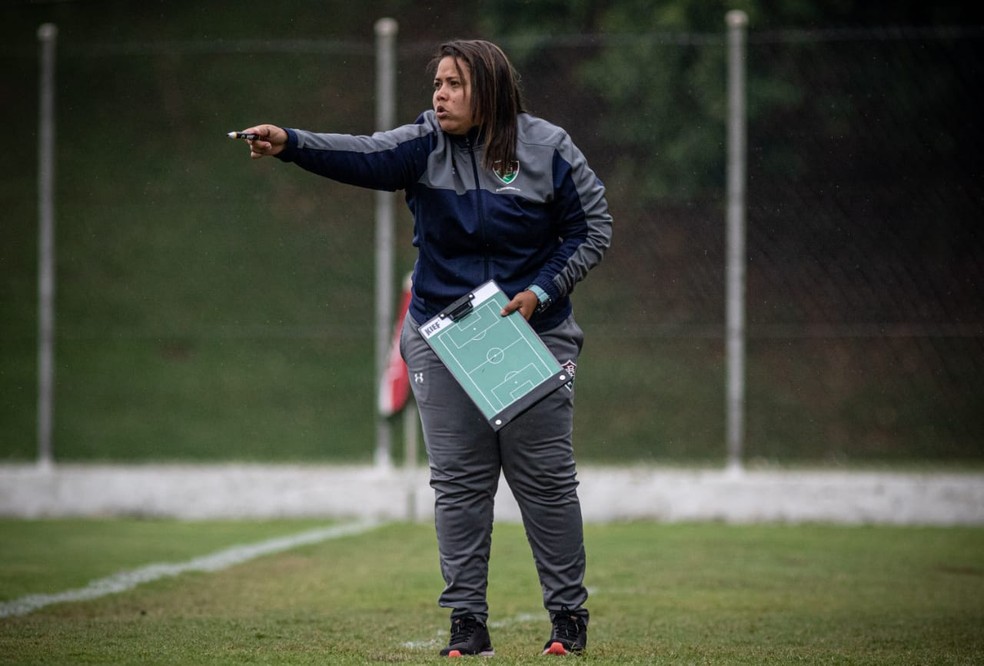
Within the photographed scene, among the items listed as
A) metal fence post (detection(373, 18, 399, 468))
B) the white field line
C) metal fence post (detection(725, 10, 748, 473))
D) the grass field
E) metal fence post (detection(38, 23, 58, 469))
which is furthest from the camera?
metal fence post (detection(38, 23, 58, 469))

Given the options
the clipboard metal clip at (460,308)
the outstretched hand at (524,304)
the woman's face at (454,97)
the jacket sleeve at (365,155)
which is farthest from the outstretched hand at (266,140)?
the outstretched hand at (524,304)

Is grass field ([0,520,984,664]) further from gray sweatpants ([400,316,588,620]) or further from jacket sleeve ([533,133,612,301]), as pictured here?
jacket sleeve ([533,133,612,301])

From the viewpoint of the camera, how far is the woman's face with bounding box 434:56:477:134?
4.12 m

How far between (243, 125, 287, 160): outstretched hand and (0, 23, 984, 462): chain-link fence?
4.43 metres

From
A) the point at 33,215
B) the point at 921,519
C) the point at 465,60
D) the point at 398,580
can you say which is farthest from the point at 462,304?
the point at 33,215

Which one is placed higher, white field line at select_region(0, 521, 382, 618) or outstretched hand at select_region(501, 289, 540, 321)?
outstretched hand at select_region(501, 289, 540, 321)

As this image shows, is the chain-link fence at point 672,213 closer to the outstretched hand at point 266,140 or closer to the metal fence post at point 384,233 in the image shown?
the metal fence post at point 384,233

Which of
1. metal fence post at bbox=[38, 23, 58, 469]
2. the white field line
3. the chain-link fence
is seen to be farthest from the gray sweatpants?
metal fence post at bbox=[38, 23, 58, 469]

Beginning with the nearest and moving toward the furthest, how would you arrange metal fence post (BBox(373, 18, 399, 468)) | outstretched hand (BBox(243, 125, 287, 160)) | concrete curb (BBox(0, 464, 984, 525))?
outstretched hand (BBox(243, 125, 287, 160))
concrete curb (BBox(0, 464, 984, 525))
metal fence post (BBox(373, 18, 399, 468))

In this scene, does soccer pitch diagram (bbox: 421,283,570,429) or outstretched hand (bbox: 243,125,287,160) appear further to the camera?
soccer pitch diagram (bbox: 421,283,570,429)

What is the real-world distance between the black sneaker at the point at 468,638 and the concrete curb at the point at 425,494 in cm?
381

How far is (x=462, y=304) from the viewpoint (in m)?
4.12

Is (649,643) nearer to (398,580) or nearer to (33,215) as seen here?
(398,580)

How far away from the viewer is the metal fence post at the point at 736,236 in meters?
8.08
